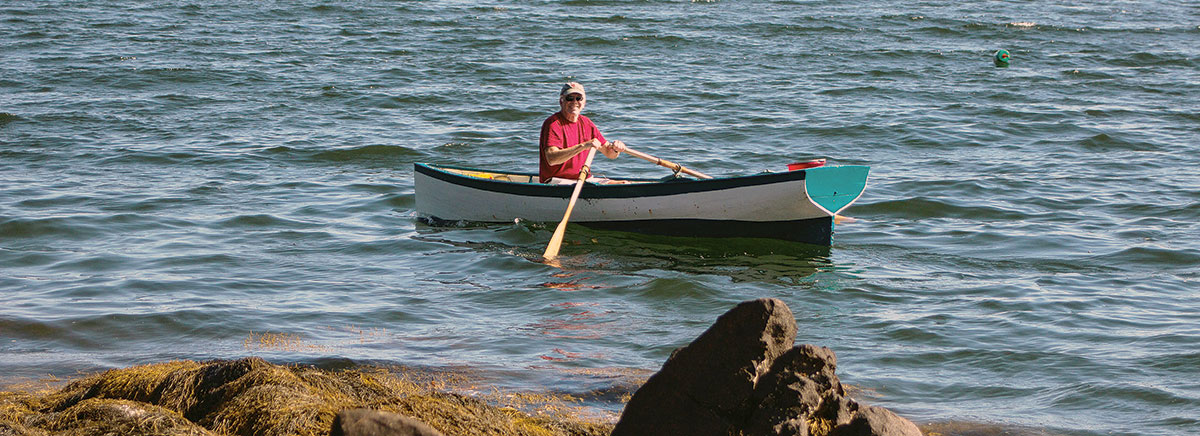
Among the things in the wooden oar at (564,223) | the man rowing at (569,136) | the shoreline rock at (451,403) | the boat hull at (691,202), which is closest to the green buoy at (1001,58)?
the boat hull at (691,202)

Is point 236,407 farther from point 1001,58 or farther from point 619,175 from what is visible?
point 1001,58

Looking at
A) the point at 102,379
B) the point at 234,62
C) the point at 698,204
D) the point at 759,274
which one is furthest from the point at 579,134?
the point at 234,62

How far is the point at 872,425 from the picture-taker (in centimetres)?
422

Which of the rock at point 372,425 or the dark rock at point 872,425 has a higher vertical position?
the rock at point 372,425

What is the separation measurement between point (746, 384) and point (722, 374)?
0.09 metres

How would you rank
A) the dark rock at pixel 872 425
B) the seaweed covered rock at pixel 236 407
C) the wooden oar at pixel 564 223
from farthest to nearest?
the wooden oar at pixel 564 223 < the seaweed covered rock at pixel 236 407 < the dark rock at pixel 872 425

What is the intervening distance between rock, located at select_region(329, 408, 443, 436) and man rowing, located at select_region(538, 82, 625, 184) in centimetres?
687

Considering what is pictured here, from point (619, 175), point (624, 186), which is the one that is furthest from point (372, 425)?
point (619, 175)

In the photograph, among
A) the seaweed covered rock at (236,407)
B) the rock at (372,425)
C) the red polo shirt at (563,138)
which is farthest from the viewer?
the red polo shirt at (563,138)

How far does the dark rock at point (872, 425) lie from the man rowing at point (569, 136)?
6208mm

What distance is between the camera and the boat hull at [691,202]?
10008mm

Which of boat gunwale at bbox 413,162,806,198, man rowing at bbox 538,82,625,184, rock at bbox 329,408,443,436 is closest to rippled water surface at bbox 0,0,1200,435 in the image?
boat gunwale at bbox 413,162,806,198

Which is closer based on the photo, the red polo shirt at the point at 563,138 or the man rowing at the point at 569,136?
the man rowing at the point at 569,136

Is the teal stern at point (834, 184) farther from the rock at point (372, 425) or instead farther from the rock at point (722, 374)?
the rock at point (372, 425)
